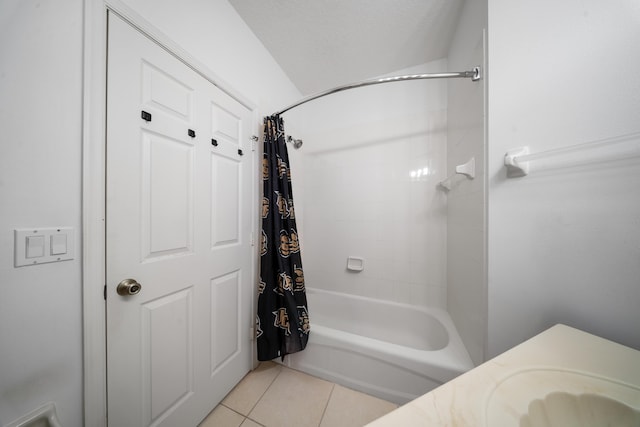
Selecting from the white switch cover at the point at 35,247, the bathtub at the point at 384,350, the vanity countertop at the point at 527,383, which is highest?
the white switch cover at the point at 35,247

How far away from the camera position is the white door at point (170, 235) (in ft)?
2.20

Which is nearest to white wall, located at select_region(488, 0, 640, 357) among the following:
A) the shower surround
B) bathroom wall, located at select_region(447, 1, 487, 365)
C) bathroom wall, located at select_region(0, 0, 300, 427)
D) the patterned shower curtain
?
bathroom wall, located at select_region(447, 1, 487, 365)

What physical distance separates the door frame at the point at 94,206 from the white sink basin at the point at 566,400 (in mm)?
1103

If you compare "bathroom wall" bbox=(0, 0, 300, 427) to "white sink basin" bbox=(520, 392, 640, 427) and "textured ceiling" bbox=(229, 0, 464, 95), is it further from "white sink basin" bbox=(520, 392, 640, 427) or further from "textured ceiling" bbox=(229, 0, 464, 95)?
"white sink basin" bbox=(520, 392, 640, 427)

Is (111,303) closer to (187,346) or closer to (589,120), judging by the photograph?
(187,346)

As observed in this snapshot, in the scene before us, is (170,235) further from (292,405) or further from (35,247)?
(292,405)

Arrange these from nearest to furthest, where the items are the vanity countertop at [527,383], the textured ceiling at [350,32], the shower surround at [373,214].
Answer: the vanity countertop at [527,383], the textured ceiling at [350,32], the shower surround at [373,214]

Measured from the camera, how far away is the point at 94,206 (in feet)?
1.99

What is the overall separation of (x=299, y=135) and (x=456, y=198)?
1451 mm

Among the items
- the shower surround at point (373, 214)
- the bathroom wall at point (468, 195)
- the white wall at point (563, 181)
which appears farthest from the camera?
the shower surround at point (373, 214)

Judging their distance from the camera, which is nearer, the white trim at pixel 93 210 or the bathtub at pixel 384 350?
the white trim at pixel 93 210

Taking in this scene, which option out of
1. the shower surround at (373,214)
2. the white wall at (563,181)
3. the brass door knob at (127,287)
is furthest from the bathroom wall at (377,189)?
the brass door knob at (127,287)

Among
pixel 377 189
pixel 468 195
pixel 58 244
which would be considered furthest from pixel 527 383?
Result: pixel 377 189

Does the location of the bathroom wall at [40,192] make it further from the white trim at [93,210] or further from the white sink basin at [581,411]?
the white sink basin at [581,411]
